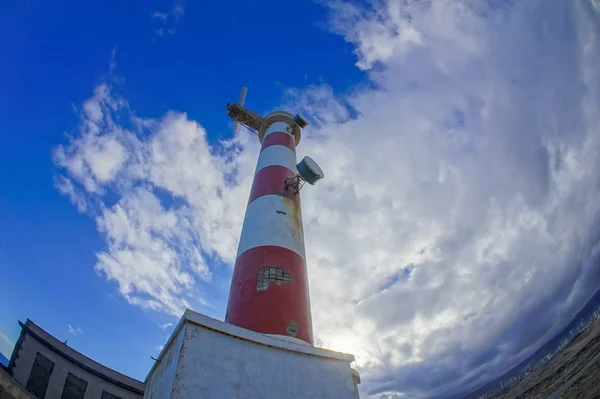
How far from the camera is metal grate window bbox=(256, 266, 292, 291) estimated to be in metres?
7.25

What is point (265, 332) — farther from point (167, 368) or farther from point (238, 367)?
point (167, 368)

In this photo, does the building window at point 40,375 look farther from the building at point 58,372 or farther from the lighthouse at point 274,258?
the lighthouse at point 274,258

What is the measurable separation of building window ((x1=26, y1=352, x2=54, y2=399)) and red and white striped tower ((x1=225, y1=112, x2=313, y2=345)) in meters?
11.5

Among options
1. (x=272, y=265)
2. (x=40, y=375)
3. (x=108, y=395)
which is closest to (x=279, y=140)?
(x=272, y=265)

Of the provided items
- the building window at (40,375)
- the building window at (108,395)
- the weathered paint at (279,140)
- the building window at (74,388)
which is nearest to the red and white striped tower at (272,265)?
the weathered paint at (279,140)

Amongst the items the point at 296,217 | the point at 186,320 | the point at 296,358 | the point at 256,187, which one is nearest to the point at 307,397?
the point at 296,358

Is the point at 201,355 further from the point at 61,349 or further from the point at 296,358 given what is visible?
the point at 61,349

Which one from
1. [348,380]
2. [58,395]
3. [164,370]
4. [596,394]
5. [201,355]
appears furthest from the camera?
[596,394]

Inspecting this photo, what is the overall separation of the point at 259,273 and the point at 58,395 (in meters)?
12.8

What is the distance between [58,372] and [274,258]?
519 inches

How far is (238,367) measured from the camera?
508 centimetres

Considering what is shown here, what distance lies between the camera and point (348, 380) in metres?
6.09

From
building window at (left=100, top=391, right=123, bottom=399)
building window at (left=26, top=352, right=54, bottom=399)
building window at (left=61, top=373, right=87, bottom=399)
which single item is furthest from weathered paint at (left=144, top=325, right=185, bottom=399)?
building window at (left=100, top=391, right=123, bottom=399)

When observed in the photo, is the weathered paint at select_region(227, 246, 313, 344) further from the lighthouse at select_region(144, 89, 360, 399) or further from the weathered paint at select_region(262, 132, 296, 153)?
the weathered paint at select_region(262, 132, 296, 153)
